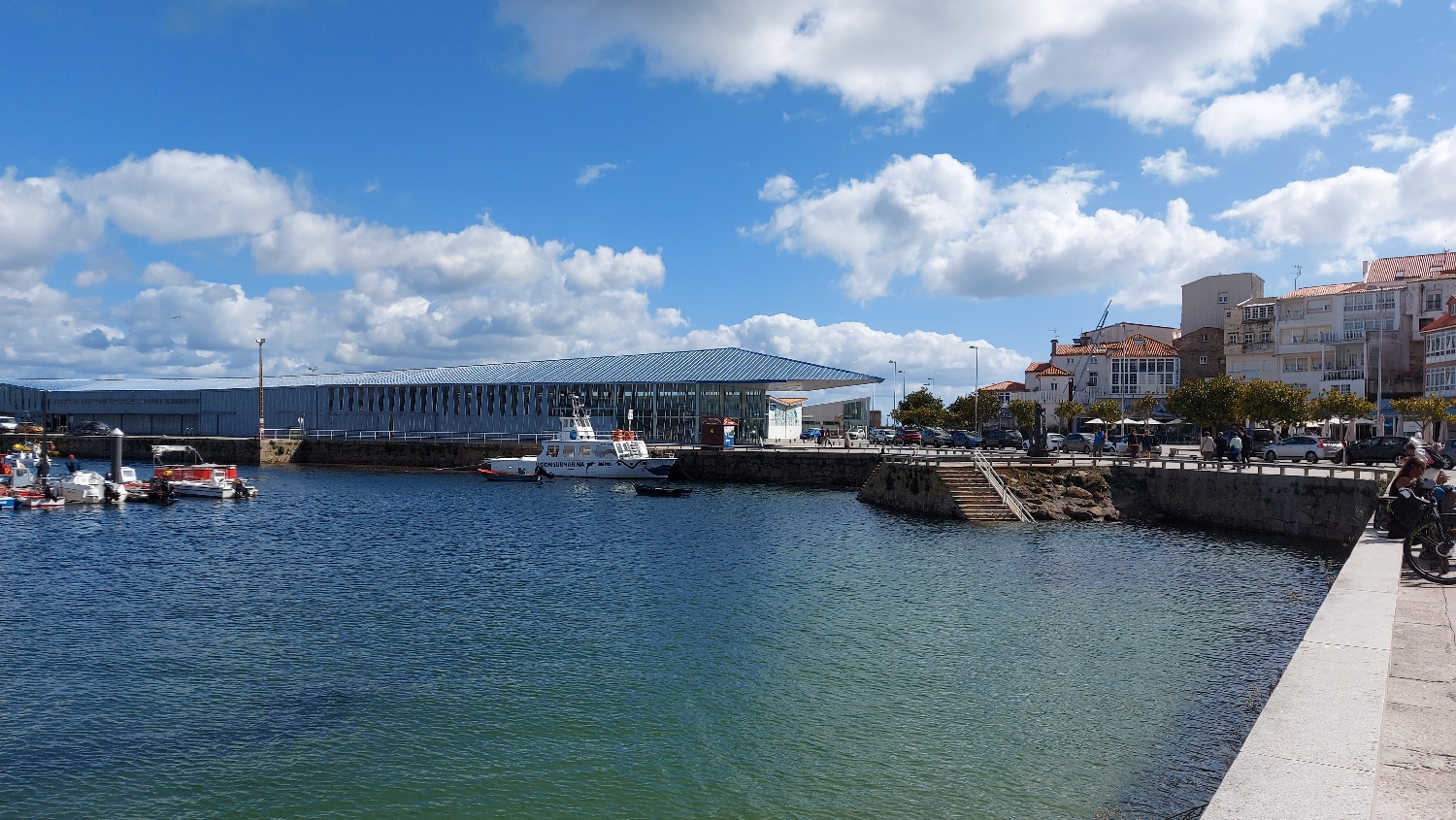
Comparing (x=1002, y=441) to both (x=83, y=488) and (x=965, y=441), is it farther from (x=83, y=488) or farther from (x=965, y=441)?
(x=83, y=488)

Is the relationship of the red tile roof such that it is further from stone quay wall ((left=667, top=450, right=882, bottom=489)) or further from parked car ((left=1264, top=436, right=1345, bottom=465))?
stone quay wall ((left=667, top=450, right=882, bottom=489))

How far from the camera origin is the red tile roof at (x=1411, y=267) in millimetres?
85000

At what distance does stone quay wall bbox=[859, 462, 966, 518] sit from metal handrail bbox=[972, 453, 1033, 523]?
6.93 feet

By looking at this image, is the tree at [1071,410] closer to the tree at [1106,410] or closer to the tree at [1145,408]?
the tree at [1106,410]

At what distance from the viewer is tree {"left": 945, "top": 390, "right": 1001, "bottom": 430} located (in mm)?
108562

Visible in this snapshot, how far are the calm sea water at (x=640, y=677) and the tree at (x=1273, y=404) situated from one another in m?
38.5

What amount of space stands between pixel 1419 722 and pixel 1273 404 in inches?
2579

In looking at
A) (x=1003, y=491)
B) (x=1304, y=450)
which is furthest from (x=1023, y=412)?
(x=1003, y=491)

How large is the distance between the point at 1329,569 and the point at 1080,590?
8.82 meters

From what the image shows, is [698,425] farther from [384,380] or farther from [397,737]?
[397,737]

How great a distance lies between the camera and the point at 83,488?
48.2m

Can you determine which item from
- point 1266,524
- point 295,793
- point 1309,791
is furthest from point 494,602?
point 1266,524

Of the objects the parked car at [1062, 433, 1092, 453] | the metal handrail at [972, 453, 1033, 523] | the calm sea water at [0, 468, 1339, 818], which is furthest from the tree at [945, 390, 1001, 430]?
the calm sea water at [0, 468, 1339, 818]

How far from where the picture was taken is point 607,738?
1354 cm
